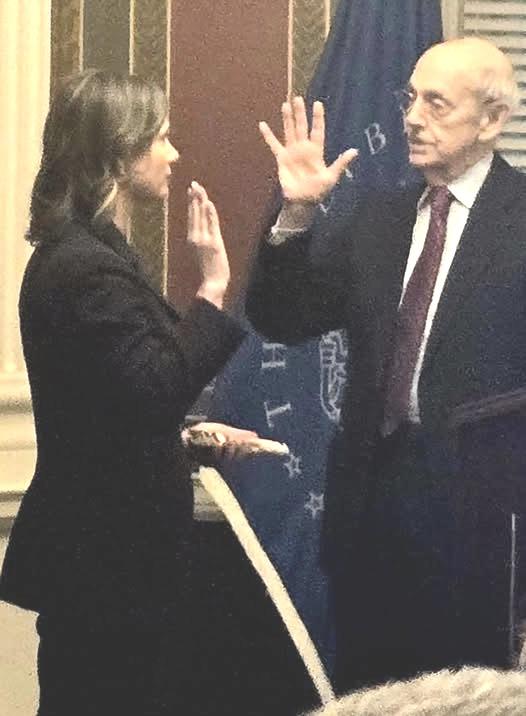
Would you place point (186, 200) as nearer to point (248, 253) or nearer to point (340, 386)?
point (248, 253)

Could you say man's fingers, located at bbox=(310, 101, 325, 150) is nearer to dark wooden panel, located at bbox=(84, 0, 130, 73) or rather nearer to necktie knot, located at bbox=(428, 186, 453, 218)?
necktie knot, located at bbox=(428, 186, 453, 218)

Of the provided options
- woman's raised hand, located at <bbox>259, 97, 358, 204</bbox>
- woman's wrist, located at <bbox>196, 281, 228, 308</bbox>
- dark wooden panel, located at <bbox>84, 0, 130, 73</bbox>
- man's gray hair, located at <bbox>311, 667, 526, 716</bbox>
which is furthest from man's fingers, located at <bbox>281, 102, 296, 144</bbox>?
man's gray hair, located at <bbox>311, 667, 526, 716</bbox>

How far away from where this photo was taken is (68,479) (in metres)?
1.23

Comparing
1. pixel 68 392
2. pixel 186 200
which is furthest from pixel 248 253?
pixel 68 392

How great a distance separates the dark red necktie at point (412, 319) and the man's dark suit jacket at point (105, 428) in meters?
0.38

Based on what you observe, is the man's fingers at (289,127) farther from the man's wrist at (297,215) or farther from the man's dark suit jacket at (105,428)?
the man's dark suit jacket at (105,428)

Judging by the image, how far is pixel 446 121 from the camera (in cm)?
155

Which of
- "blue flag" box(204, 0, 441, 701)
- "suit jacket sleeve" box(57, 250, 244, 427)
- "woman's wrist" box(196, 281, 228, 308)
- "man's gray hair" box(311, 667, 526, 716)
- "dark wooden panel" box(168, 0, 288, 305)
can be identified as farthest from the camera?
"dark wooden panel" box(168, 0, 288, 305)

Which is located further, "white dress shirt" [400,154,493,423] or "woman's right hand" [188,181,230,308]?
"white dress shirt" [400,154,493,423]

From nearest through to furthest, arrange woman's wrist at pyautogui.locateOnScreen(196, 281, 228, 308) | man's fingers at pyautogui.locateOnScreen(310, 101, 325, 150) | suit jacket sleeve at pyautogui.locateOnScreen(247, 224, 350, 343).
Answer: woman's wrist at pyautogui.locateOnScreen(196, 281, 228, 308), man's fingers at pyautogui.locateOnScreen(310, 101, 325, 150), suit jacket sleeve at pyautogui.locateOnScreen(247, 224, 350, 343)

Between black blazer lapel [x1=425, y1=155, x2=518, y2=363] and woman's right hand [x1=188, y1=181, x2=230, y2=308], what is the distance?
37 cm

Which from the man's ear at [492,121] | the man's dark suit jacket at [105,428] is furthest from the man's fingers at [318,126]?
the man's dark suit jacket at [105,428]

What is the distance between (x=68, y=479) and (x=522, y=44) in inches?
44.7

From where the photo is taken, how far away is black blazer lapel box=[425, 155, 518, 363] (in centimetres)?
152
